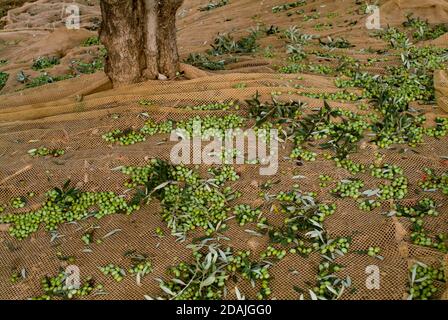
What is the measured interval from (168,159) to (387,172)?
167 centimetres

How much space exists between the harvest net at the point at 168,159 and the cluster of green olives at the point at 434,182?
4 centimetres

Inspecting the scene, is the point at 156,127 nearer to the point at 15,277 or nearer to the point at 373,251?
the point at 15,277

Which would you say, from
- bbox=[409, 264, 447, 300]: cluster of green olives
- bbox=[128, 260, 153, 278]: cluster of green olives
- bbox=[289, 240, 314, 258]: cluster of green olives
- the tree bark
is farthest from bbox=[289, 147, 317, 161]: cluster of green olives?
the tree bark

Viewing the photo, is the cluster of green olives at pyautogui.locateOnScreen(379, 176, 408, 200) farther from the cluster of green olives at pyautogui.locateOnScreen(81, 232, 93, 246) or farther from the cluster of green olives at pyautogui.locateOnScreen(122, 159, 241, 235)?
the cluster of green olives at pyautogui.locateOnScreen(81, 232, 93, 246)

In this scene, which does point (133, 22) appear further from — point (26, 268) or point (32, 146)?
point (26, 268)

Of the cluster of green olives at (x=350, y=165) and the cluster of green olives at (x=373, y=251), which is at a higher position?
the cluster of green olives at (x=350, y=165)

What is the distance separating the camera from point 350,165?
3576mm

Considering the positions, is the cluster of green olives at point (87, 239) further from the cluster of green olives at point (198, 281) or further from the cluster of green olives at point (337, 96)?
the cluster of green olives at point (337, 96)

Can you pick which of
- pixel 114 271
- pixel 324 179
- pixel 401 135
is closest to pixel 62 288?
pixel 114 271

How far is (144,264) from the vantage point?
2.92m

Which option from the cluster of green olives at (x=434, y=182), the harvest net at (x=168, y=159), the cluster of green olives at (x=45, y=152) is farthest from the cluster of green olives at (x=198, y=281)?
the cluster of green olives at (x=45, y=152)

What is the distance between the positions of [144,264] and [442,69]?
3551mm

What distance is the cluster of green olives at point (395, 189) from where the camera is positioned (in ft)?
10.6

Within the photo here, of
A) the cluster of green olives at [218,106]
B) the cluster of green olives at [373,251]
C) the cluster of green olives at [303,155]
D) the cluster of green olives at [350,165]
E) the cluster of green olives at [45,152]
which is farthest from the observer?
the cluster of green olives at [218,106]
